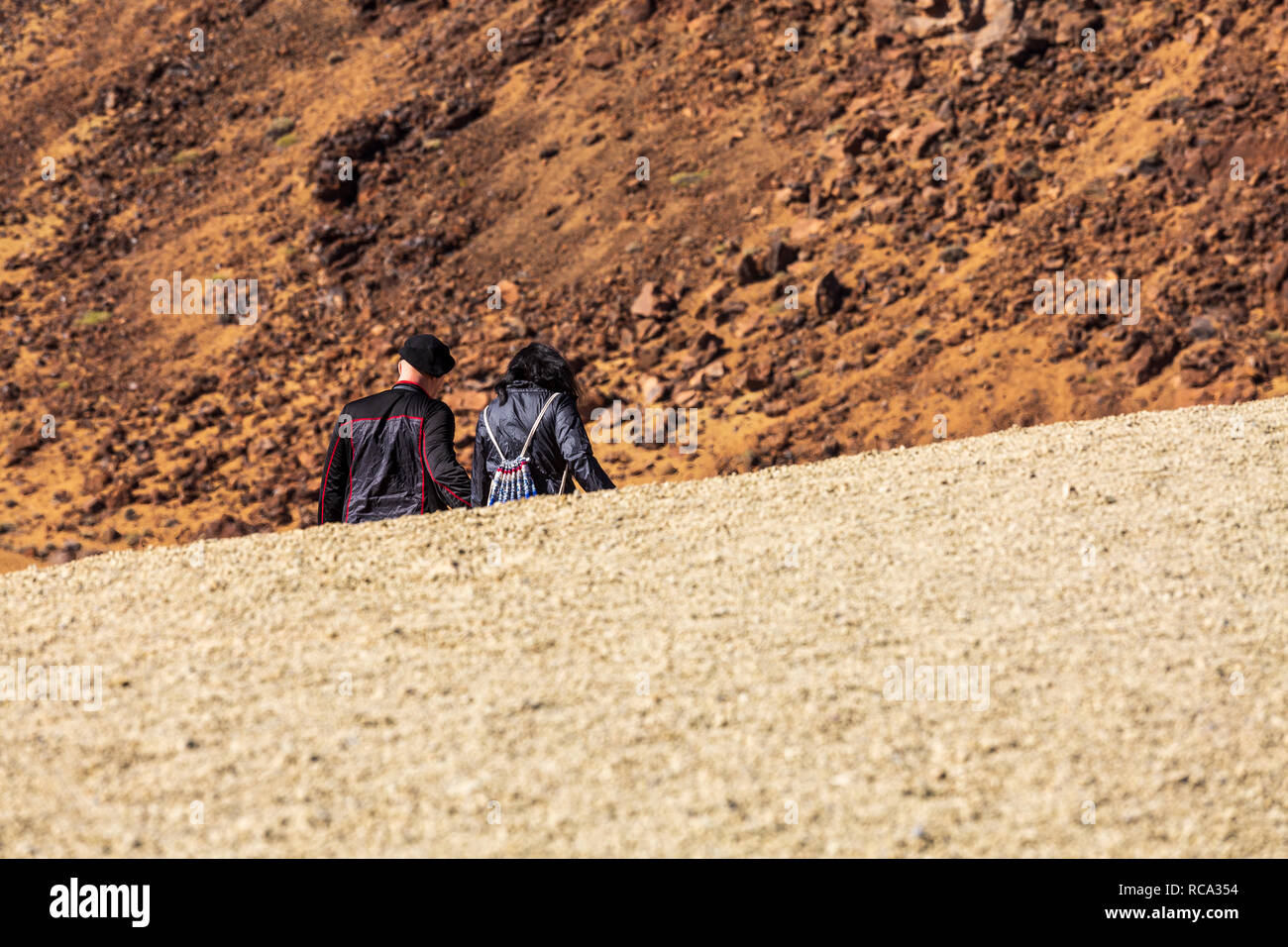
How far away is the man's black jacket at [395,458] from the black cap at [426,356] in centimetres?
13

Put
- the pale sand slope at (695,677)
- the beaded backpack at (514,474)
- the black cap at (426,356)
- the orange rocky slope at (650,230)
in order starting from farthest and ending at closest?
the orange rocky slope at (650,230)
the beaded backpack at (514,474)
the black cap at (426,356)
the pale sand slope at (695,677)

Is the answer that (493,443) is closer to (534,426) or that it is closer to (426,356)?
(534,426)

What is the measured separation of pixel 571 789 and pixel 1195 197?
16124 mm

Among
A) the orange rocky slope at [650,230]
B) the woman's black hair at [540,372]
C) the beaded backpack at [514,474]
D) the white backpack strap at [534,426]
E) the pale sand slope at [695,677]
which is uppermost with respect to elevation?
the orange rocky slope at [650,230]

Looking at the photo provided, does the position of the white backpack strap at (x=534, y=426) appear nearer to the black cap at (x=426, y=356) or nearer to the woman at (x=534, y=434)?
the woman at (x=534, y=434)

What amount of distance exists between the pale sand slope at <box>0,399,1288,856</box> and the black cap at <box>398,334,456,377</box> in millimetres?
1082

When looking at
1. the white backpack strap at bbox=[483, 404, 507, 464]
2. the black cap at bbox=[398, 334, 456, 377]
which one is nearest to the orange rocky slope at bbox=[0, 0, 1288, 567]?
the white backpack strap at bbox=[483, 404, 507, 464]

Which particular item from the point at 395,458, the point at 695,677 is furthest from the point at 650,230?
the point at 695,677

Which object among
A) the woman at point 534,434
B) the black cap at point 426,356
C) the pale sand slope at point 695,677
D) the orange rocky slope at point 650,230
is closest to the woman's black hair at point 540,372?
the woman at point 534,434

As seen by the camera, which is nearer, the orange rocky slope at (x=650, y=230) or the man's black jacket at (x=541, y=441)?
the man's black jacket at (x=541, y=441)

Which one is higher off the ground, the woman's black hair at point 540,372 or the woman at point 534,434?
the woman's black hair at point 540,372


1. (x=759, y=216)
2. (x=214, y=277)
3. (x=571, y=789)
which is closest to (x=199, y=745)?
(x=571, y=789)

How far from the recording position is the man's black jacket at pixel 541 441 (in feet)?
21.7

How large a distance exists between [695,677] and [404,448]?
2217 millimetres
